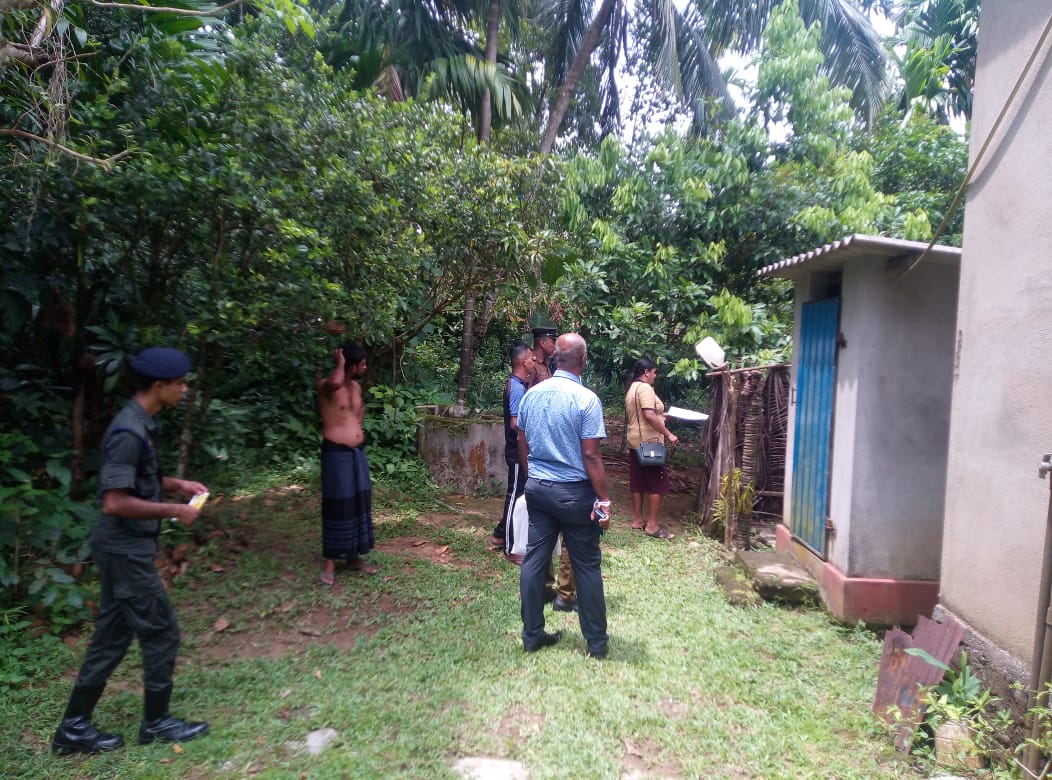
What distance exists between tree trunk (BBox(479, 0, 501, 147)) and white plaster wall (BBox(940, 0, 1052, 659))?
6860mm

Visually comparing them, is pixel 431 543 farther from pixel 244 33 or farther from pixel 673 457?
pixel 673 457

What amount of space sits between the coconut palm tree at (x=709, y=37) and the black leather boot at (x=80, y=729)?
10.3 m

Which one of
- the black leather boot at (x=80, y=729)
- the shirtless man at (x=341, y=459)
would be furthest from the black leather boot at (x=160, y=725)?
the shirtless man at (x=341, y=459)

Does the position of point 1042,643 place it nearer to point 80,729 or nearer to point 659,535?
point 80,729

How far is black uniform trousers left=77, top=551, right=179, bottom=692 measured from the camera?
114 inches

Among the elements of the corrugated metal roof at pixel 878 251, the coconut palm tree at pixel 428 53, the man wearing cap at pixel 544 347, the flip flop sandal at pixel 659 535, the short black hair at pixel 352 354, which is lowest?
the flip flop sandal at pixel 659 535

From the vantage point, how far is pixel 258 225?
450 centimetres

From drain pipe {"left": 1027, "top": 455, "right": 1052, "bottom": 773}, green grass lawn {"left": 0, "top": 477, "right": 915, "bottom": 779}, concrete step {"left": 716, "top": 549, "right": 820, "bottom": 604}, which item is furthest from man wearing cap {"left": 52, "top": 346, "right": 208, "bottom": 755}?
concrete step {"left": 716, "top": 549, "right": 820, "bottom": 604}

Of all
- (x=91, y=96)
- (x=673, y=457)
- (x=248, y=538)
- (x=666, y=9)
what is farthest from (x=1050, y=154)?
(x=666, y=9)

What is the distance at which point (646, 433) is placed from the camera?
6617 mm

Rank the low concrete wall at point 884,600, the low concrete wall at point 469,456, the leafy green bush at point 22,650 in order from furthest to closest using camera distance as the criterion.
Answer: the low concrete wall at point 469,456
the low concrete wall at point 884,600
the leafy green bush at point 22,650

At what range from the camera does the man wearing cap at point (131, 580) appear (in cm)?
288

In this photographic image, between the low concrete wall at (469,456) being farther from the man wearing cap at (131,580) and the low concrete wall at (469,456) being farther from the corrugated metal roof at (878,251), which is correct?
the man wearing cap at (131,580)

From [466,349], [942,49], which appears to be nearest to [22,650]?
[466,349]
